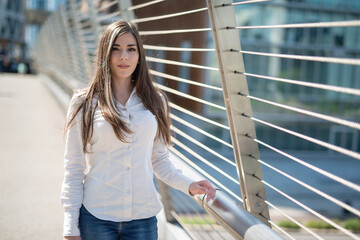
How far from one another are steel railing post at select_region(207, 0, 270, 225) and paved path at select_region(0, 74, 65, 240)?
93 cm

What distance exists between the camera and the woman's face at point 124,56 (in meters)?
2.12

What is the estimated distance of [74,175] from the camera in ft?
6.70

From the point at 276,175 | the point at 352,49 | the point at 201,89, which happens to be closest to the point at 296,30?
the point at 352,49

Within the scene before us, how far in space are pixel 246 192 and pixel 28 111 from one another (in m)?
9.21

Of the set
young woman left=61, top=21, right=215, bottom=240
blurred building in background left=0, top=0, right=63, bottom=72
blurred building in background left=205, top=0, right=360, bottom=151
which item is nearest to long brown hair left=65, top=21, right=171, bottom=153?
young woman left=61, top=21, right=215, bottom=240

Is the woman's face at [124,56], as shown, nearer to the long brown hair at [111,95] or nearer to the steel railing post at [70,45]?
the long brown hair at [111,95]

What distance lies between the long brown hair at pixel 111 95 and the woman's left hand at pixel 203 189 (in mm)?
260

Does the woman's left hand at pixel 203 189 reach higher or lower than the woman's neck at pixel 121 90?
lower

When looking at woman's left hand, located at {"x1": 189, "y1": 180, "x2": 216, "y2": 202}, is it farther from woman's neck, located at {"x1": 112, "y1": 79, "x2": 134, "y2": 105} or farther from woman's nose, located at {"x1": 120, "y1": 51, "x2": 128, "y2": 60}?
woman's nose, located at {"x1": 120, "y1": 51, "x2": 128, "y2": 60}

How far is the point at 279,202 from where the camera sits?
25891 millimetres

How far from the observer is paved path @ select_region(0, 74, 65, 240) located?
3.72m

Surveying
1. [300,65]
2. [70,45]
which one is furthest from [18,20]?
[70,45]

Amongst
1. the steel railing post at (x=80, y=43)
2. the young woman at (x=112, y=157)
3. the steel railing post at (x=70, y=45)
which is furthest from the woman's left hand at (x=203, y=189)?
the steel railing post at (x=70, y=45)

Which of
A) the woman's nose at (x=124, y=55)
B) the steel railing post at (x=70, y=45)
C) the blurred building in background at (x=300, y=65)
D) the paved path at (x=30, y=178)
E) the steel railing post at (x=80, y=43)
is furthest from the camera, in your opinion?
the blurred building in background at (x=300, y=65)
